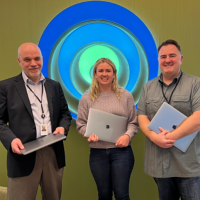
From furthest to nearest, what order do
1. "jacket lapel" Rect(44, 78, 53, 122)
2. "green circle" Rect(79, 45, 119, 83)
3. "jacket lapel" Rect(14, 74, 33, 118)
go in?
"green circle" Rect(79, 45, 119, 83), "jacket lapel" Rect(44, 78, 53, 122), "jacket lapel" Rect(14, 74, 33, 118)

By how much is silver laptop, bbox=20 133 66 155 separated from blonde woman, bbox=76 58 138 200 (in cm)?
32

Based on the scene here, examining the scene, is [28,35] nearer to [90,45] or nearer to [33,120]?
[90,45]

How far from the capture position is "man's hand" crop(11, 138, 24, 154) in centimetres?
171

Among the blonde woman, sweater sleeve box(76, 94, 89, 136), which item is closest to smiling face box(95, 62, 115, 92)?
the blonde woman

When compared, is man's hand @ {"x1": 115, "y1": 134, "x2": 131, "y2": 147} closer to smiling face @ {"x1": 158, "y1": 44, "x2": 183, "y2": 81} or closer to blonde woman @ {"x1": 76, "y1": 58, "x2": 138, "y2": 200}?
blonde woman @ {"x1": 76, "y1": 58, "x2": 138, "y2": 200}

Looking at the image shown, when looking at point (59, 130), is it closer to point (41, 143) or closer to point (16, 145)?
point (41, 143)

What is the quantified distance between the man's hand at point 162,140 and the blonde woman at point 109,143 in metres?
0.30

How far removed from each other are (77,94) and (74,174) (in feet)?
3.69

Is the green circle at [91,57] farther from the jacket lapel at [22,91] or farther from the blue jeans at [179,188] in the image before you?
the blue jeans at [179,188]

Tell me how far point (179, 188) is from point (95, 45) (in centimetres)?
185

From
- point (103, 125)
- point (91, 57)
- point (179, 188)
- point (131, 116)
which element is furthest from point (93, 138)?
point (91, 57)

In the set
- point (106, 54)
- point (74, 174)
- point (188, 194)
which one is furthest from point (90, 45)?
point (188, 194)

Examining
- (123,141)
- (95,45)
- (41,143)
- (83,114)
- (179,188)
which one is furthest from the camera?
(95,45)

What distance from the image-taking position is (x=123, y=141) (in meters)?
1.97
